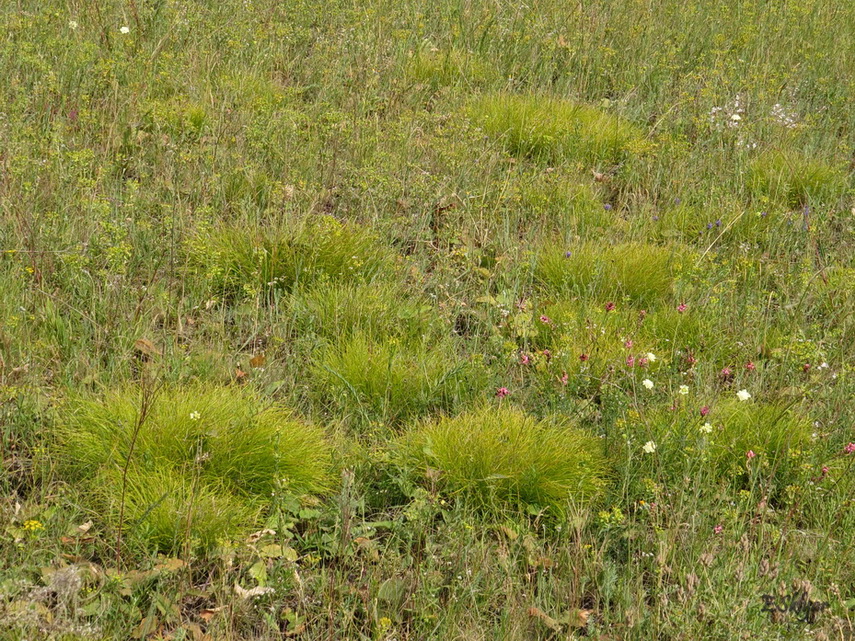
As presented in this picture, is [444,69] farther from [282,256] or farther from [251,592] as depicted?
[251,592]

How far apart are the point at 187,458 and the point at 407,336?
1263 mm

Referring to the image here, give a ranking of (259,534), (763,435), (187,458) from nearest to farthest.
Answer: (259,534), (187,458), (763,435)

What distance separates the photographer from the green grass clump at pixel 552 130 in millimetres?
5719

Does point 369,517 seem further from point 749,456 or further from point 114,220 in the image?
point 114,220

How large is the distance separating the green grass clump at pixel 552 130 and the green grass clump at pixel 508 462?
8.96ft

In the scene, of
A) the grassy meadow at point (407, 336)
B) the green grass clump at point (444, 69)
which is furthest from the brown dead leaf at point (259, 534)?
the green grass clump at point (444, 69)

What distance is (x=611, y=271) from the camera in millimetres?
4555

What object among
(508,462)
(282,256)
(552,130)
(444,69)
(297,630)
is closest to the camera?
(297,630)

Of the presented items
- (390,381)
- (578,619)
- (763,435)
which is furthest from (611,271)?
(578,619)

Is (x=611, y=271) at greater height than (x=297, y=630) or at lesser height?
greater

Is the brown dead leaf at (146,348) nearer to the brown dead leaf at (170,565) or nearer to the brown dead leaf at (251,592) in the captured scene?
the brown dead leaf at (170,565)

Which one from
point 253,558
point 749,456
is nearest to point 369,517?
point 253,558

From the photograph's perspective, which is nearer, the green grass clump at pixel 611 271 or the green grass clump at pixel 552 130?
the green grass clump at pixel 611 271

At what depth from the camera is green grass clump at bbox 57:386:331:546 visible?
2.87 meters
